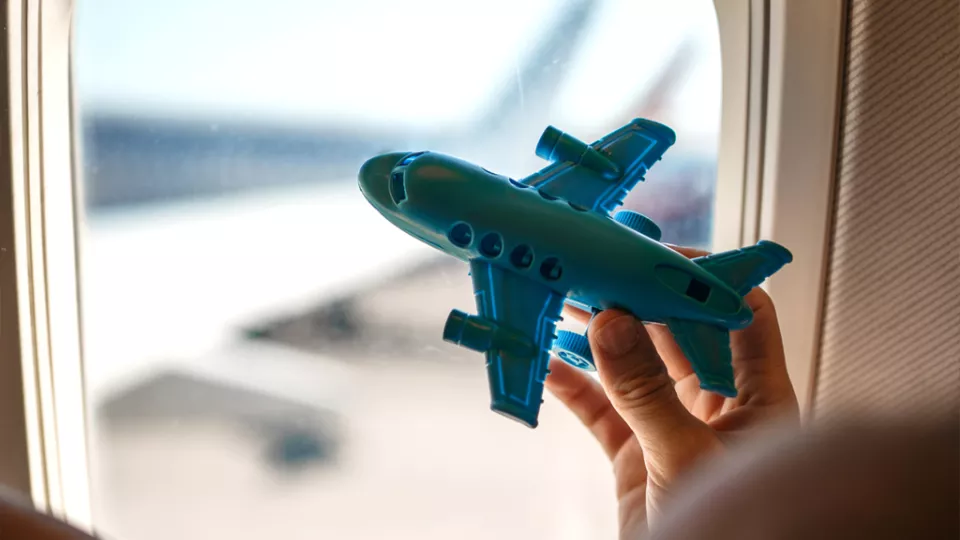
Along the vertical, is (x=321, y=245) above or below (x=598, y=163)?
below

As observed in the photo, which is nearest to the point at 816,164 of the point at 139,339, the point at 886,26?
the point at 886,26

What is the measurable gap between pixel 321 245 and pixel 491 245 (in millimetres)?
429

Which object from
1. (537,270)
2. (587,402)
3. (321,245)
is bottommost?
(587,402)

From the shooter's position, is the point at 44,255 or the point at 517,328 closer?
the point at 517,328

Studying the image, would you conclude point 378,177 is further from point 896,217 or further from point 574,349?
point 896,217

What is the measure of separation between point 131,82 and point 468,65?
1.47 feet

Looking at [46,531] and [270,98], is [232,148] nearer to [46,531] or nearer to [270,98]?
[270,98]

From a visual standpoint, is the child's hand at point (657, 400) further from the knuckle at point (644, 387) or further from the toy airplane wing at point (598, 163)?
the toy airplane wing at point (598, 163)

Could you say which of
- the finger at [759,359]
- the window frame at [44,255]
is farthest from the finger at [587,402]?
the window frame at [44,255]

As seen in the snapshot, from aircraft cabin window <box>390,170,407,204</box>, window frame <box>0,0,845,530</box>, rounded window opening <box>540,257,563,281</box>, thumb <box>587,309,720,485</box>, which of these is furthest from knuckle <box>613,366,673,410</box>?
window frame <box>0,0,845,530</box>

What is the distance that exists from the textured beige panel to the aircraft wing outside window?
1.46ft

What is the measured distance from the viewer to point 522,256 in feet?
1.60

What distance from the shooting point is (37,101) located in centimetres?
75

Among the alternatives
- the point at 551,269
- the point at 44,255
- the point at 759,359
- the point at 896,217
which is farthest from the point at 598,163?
the point at 44,255
